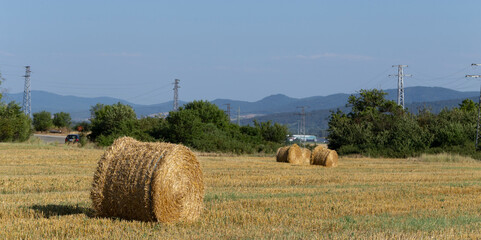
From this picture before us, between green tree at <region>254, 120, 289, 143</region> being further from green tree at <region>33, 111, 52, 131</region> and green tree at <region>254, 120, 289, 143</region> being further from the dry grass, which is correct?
green tree at <region>33, 111, 52, 131</region>

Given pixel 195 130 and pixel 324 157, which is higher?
pixel 195 130

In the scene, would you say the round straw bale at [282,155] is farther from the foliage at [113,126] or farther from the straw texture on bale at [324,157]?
the foliage at [113,126]

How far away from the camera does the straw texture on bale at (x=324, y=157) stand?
2874 cm

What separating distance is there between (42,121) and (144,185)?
83541mm

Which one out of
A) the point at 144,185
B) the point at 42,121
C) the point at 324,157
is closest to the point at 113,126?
the point at 324,157

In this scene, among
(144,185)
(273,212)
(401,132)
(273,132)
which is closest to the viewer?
(144,185)

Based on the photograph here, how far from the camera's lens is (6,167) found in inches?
880

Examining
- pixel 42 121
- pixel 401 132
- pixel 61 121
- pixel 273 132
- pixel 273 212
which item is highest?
pixel 61 121

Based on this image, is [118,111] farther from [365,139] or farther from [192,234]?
[192,234]

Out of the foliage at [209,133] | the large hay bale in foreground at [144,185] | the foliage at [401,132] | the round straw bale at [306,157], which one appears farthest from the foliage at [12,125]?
the large hay bale in foreground at [144,185]

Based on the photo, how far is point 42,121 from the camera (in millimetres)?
88375

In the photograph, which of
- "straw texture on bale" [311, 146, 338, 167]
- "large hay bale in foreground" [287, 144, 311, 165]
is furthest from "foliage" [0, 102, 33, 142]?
"straw texture on bale" [311, 146, 338, 167]

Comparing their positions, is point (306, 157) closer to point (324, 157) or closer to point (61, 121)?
point (324, 157)

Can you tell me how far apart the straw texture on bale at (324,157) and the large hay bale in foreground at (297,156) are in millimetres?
1033
